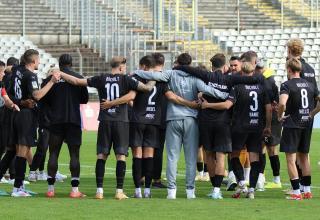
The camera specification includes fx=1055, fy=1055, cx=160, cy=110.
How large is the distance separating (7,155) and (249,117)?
3.80 m

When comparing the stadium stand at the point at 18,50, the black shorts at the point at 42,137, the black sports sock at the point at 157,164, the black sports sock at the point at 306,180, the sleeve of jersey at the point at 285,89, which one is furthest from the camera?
the stadium stand at the point at 18,50

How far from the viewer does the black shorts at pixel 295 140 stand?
1474cm

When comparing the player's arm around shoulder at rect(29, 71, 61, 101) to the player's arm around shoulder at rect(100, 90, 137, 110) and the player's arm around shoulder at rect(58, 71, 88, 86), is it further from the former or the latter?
the player's arm around shoulder at rect(100, 90, 137, 110)

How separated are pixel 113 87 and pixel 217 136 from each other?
1.65 metres

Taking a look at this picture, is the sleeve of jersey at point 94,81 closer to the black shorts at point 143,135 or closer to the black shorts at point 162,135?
the black shorts at point 143,135

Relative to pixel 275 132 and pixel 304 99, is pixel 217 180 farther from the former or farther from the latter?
pixel 275 132

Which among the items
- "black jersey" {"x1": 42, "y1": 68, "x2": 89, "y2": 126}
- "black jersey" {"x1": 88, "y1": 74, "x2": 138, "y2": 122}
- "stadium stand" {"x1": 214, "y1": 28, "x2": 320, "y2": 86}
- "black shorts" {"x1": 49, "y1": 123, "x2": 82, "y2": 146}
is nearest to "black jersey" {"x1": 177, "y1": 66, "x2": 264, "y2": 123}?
"black jersey" {"x1": 88, "y1": 74, "x2": 138, "y2": 122}

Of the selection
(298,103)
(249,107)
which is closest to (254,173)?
Answer: (249,107)

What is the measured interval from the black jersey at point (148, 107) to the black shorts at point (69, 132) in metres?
0.83

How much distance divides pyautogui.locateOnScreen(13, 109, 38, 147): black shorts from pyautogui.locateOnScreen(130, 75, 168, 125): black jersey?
1485 millimetres

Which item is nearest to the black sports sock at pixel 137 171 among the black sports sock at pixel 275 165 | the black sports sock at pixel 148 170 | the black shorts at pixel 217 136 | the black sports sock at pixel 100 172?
the black sports sock at pixel 148 170

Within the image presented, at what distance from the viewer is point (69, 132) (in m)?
15.1

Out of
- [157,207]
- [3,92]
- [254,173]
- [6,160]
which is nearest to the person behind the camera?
[157,207]

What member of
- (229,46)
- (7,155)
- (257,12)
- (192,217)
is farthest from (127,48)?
(192,217)
